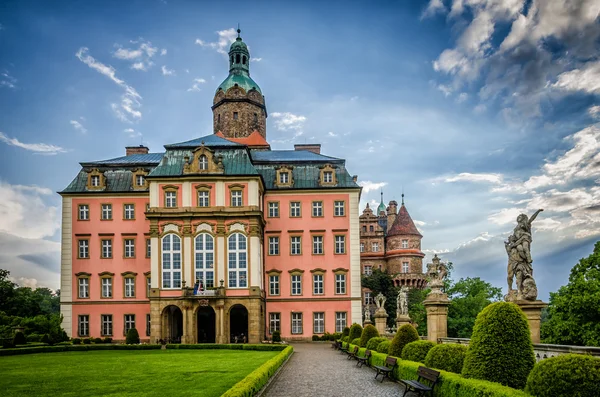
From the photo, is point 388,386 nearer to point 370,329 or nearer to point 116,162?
point 370,329

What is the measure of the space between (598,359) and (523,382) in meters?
2.46

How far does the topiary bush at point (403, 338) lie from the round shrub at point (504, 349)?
23.2 ft

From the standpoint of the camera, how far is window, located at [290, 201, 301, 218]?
151ft

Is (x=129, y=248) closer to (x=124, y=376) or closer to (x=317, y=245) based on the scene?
(x=317, y=245)

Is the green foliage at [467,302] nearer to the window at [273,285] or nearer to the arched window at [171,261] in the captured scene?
the window at [273,285]

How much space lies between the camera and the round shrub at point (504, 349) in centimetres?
1107

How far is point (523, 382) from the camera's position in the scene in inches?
433

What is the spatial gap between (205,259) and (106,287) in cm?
1015

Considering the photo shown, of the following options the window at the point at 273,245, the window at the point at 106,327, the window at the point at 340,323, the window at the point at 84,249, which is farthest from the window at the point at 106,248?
the window at the point at 340,323

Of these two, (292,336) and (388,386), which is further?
(292,336)

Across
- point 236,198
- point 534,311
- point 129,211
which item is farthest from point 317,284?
point 534,311

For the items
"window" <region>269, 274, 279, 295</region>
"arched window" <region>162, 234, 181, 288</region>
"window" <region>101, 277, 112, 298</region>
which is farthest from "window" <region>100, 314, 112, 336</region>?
"window" <region>269, 274, 279, 295</region>

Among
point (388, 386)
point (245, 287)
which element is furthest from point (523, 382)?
point (245, 287)

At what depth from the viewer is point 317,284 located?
148 feet
